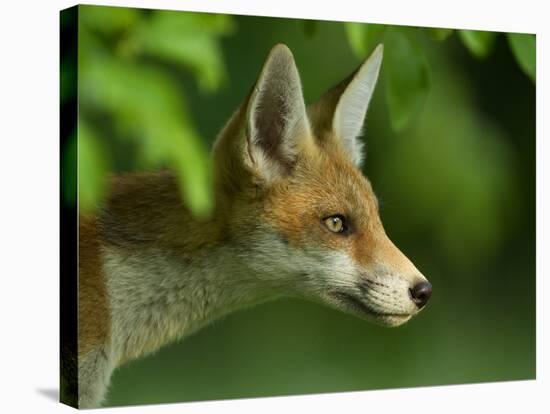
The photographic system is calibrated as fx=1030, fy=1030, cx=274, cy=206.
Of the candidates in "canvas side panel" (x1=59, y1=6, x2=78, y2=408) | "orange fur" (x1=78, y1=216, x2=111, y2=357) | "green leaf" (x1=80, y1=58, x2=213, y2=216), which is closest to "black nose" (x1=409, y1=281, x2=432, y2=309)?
"orange fur" (x1=78, y1=216, x2=111, y2=357)

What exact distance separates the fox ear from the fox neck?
16.3 inches

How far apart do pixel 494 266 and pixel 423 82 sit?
2.62 metres

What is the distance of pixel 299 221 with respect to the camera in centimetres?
488

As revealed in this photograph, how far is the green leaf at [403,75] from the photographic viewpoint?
4.43 meters

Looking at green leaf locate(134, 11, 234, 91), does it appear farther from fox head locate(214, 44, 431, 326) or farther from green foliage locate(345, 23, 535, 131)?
fox head locate(214, 44, 431, 326)

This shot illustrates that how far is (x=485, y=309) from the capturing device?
22.1 ft

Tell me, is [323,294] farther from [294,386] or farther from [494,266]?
[494,266]

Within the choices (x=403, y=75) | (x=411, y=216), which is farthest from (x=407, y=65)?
(x=411, y=216)

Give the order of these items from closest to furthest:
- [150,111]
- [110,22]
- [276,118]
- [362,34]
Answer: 1. [150,111]
2. [110,22]
3. [362,34]
4. [276,118]

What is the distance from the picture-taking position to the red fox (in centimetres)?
484

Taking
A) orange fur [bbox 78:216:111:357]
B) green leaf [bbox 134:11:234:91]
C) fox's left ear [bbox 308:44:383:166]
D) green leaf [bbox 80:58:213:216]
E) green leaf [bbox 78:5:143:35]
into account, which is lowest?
orange fur [bbox 78:216:111:357]

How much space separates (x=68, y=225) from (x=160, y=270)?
58 cm

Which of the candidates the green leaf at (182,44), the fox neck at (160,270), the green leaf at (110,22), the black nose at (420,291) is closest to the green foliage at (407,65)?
the black nose at (420,291)

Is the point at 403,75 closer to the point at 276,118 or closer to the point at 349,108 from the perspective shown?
the point at 276,118
